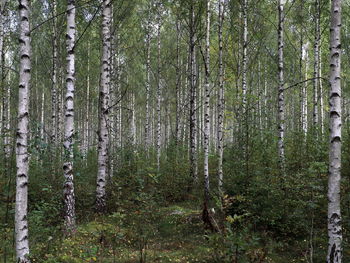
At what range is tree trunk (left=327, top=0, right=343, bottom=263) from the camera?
475 centimetres

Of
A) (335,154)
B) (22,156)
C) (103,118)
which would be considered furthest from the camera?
(103,118)

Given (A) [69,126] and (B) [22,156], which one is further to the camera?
(A) [69,126]

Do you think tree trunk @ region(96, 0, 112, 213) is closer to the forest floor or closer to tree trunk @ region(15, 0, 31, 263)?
the forest floor

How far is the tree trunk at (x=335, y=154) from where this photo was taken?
475cm

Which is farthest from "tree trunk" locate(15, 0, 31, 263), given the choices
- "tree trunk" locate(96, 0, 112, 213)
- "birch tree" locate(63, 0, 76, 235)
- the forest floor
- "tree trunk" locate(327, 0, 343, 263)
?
"tree trunk" locate(327, 0, 343, 263)

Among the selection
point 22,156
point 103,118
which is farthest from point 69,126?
point 22,156

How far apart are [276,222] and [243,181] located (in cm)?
121

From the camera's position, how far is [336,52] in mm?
5000

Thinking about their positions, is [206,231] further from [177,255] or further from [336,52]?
[336,52]

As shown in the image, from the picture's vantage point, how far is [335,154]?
191 inches

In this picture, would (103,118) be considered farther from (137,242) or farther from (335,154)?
(335,154)

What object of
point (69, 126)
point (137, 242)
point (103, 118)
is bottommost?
point (137, 242)

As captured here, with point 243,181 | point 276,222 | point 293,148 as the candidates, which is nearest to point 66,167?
point 243,181

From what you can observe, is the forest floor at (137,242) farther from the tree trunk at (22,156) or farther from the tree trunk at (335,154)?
the tree trunk at (335,154)
